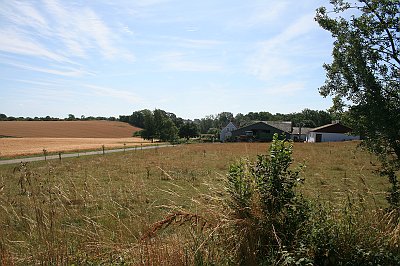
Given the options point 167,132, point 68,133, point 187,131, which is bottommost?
point 68,133

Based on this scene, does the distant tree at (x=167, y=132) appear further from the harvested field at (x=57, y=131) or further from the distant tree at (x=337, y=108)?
the distant tree at (x=337, y=108)

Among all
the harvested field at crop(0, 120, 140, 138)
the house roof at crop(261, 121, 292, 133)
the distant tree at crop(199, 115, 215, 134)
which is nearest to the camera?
the harvested field at crop(0, 120, 140, 138)

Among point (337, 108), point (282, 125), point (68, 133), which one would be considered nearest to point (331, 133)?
point (282, 125)

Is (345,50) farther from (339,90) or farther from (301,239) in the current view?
(301,239)

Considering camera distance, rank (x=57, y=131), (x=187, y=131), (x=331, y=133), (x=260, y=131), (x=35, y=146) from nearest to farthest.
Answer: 1. (x=35, y=146)
2. (x=331, y=133)
3. (x=260, y=131)
4. (x=57, y=131)
5. (x=187, y=131)

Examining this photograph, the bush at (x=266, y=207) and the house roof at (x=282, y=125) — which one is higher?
the house roof at (x=282, y=125)

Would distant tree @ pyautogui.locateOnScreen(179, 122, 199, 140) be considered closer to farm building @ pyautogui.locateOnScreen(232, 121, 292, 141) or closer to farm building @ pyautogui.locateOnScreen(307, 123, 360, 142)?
farm building @ pyautogui.locateOnScreen(232, 121, 292, 141)

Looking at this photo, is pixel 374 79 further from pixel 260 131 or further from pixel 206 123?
pixel 206 123

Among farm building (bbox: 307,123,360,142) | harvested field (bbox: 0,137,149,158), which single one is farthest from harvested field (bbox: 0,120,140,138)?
farm building (bbox: 307,123,360,142)

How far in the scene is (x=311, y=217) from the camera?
4.79 m

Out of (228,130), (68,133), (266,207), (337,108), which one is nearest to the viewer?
(266,207)

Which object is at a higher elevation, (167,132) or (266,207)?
(167,132)

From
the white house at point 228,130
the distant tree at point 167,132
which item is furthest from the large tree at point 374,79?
the white house at point 228,130

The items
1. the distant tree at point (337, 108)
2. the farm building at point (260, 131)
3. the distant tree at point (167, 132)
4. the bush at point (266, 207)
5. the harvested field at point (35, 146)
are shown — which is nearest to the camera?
the bush at point (266, 207)
